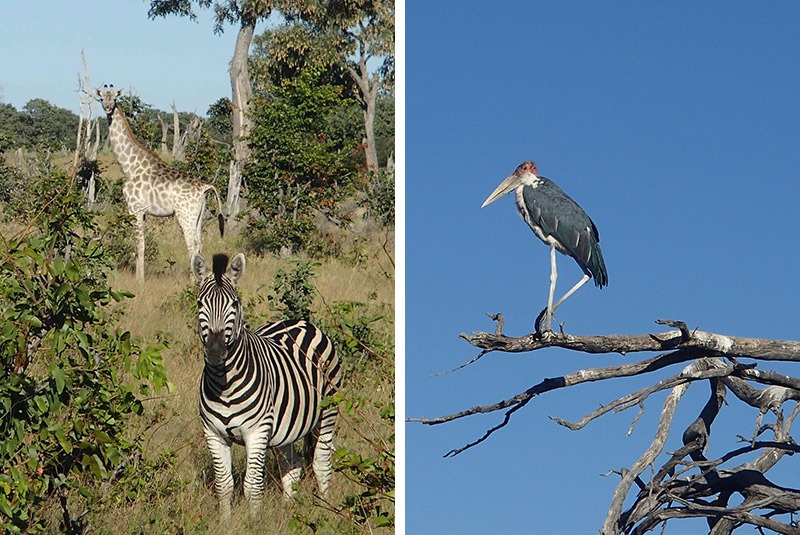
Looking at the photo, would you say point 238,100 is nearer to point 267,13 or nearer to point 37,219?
point 267,13

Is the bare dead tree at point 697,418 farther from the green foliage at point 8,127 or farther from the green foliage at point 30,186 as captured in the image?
the green foliage at point 8,127

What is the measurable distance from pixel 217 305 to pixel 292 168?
674 centimetres

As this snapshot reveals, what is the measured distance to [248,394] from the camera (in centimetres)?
684

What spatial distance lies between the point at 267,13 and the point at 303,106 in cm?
141

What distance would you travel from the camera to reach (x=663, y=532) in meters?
5.46

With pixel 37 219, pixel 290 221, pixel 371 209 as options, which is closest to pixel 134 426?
pixel 37 219

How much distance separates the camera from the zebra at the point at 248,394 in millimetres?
6637

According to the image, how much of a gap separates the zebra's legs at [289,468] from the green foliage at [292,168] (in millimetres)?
5412

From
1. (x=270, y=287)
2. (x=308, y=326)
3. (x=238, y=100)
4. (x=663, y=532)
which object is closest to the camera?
(x=663, y=532)

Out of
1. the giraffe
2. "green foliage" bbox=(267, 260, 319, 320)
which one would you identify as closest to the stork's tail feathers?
"green foliage" bbox=(267, 260, 319, 320)

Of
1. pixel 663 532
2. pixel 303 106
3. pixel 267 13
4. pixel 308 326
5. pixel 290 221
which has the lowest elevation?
pixel 663 532

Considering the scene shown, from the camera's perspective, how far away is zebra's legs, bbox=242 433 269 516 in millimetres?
6809

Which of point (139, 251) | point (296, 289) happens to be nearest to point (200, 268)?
point (296, 289)

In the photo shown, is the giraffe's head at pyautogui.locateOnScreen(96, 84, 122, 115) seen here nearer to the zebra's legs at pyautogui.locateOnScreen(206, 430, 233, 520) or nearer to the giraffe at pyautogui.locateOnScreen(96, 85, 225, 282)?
the giraffe at pyautogui.locateOnScreen(96, 85, 225, 282)
